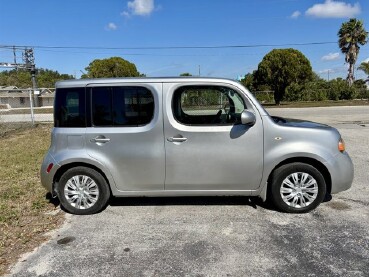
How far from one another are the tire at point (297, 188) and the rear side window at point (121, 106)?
187 centimetres

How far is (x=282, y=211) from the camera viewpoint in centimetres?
457

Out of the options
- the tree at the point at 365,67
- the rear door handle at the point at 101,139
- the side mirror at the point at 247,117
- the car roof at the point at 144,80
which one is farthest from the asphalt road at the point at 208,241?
the tree at the point at 365,67

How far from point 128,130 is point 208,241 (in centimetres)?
173

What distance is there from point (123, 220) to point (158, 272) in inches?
55.6

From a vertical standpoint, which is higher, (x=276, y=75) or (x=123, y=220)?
(x=276, y=75)

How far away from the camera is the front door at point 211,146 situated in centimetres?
439

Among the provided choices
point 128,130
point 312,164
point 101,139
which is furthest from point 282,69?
point 101,139

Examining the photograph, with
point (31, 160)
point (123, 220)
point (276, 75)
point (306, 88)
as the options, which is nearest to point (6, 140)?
point (31, 160)

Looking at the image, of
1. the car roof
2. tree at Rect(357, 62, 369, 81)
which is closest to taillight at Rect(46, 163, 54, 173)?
the car roof

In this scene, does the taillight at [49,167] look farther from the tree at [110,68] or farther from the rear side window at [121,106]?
the tree at [110,68]

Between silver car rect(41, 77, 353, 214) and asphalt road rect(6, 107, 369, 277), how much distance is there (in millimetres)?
323

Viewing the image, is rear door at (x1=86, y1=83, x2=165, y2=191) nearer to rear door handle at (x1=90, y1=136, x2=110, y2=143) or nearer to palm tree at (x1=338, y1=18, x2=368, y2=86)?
rear door handle at (x1=90, y1=136, x2=110, y2=143)

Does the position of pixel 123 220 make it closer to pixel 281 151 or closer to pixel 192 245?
pixel 192 245

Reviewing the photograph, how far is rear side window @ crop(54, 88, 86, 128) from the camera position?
4520 mm
